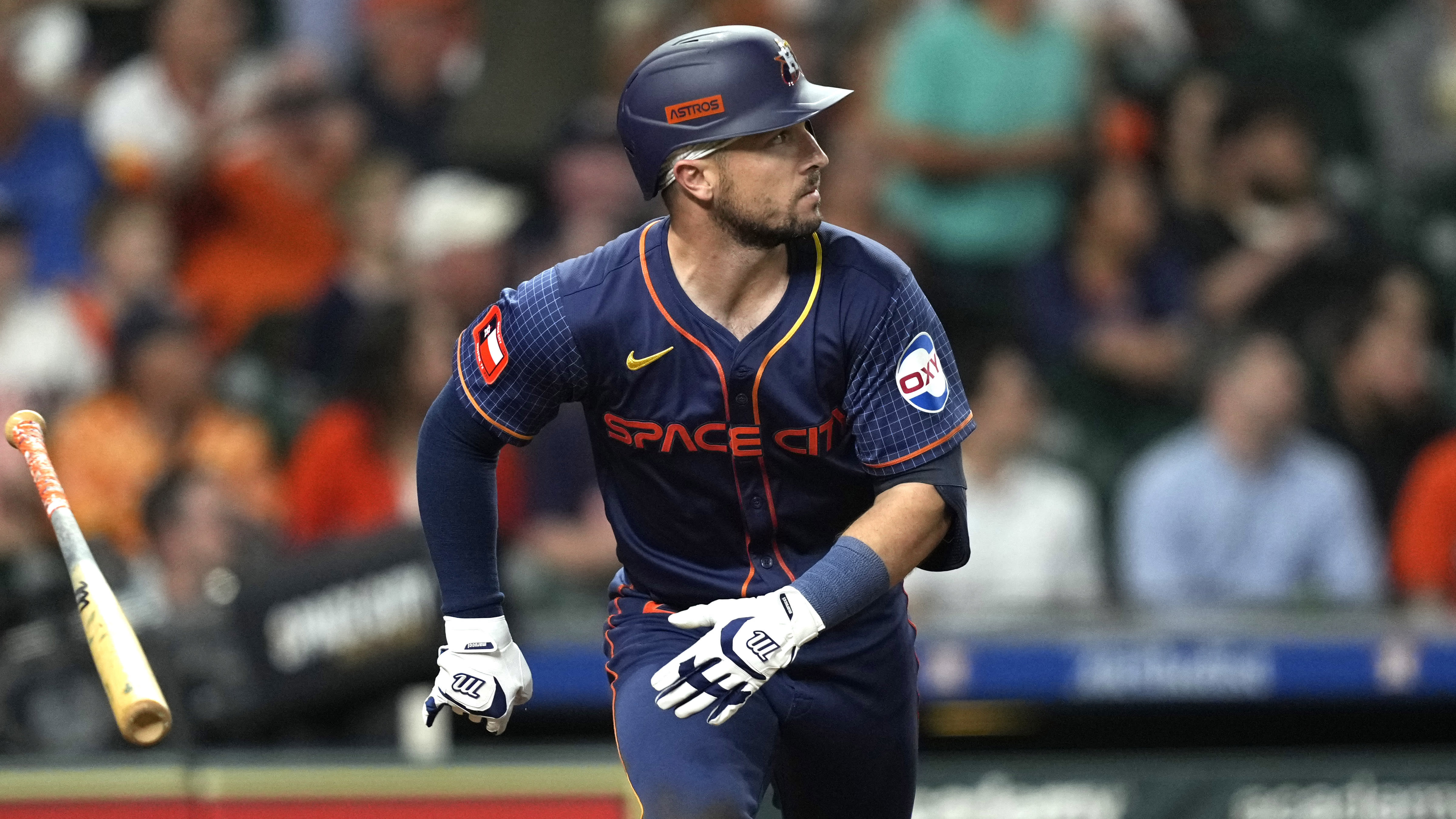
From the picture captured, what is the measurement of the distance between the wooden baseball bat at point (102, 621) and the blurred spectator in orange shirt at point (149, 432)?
132 inches

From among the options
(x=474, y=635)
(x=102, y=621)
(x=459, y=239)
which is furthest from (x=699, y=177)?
(x=459, y=239)

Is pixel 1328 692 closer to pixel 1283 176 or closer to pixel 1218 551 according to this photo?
pixel 1218 551

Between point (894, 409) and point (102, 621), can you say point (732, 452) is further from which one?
point (102, 621)

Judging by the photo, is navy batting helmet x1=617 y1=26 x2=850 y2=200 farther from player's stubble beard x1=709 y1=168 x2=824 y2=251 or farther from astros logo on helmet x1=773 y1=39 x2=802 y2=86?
player's stubble beard x1=709 y1=168 x2=824 y2=251

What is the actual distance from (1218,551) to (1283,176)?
5.95 ft

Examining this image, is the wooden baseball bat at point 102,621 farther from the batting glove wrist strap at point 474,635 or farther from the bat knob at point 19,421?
the batting glove wrist strap at point 474,635

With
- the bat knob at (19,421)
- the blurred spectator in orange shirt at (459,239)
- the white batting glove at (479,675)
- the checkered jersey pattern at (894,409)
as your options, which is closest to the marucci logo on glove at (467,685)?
the white batting glove at (479,675)

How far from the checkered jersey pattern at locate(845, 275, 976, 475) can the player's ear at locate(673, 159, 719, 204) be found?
0.38 metres

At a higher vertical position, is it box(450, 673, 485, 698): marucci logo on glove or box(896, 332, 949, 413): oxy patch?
box(896, 332, 949, 413): oxy patch

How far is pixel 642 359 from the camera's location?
329 centimetres

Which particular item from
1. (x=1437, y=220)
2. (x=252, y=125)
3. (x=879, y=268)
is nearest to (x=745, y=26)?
(x=879, y=268)

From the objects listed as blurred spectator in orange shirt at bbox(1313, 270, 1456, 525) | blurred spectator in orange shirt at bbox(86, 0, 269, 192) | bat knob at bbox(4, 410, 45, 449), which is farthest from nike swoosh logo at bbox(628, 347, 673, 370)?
blurred spectator in orange shirt at bbox(86, 0, 269, 192)

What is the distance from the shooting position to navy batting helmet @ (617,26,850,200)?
3164mm

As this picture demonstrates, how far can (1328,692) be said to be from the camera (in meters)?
5.60
